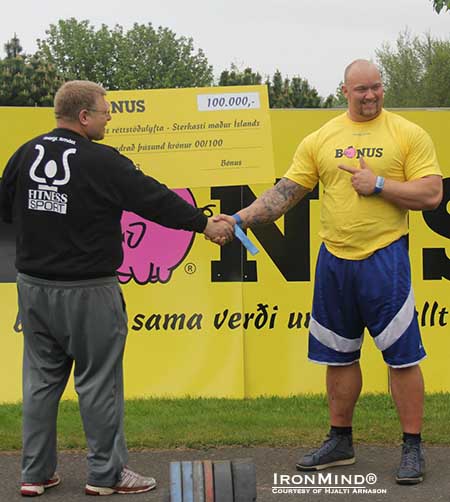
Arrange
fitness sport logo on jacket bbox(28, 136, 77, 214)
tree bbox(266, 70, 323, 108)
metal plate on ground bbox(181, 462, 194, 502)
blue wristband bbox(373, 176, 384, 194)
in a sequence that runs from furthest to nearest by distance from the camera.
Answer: tree bbox(266, 70, 323, 108) → blue wristband bbox(373, 176, 384, 194) → fitness sport logo on jacket bbox(28, 136, 77, 214) → metal plate on ground bbox(181, 462, 194, 502)

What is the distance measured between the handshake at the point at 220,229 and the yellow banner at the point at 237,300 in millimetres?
1376

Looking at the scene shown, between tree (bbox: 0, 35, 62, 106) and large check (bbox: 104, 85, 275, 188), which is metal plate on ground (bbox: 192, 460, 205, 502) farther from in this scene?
tree (bbox: 0, 35, 62, 106)

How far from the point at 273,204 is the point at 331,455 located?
1.34 metres

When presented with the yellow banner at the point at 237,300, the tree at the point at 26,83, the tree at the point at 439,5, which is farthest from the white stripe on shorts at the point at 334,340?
the tree at the point at 26,83

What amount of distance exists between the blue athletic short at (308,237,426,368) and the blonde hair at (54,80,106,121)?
140 cm

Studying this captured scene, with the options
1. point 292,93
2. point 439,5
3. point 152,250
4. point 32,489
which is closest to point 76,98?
point 32,489

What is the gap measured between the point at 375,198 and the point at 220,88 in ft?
6.01

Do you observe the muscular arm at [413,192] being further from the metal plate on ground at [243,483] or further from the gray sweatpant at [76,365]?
the metal plate on ground at [243,483]

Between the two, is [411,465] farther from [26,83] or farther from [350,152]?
[26,83]

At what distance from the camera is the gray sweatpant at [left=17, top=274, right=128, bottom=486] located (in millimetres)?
4109

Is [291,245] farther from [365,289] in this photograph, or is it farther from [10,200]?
[10,200]

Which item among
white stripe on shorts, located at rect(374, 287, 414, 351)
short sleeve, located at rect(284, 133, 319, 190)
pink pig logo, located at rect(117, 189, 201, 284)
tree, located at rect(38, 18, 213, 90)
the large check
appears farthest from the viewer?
tree, located at rect(38, 18, 213, 90)

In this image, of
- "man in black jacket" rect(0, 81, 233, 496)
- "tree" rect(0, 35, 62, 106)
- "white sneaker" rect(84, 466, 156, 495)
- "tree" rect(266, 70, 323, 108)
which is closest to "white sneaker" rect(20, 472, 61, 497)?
"man in black jacket" rect(0, 81, 233, 496)

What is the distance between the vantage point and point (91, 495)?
4.22m
